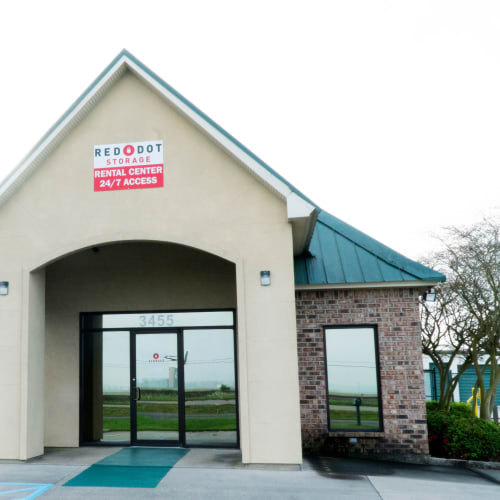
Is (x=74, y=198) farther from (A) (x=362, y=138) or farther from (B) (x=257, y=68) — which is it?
(A) (x=362, y=138)

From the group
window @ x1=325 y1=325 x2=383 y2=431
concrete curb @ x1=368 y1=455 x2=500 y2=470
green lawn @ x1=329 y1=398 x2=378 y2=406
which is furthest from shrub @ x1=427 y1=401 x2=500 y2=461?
green lawn @ x1=329 y1=398 x2=378 y2=406

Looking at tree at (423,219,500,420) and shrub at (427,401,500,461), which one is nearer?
shrub at (427,401,500,461)

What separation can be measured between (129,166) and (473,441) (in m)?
8.23

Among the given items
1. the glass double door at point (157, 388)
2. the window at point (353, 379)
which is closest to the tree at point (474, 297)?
the window at point (353, 379)

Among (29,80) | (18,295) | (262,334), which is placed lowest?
(262,334)

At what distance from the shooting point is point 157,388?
10297 mm

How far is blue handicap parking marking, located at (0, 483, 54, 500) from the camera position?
22.6ft

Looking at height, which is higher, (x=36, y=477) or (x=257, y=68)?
(x=257, y=68)

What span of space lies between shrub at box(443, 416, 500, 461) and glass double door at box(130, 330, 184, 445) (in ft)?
17.3

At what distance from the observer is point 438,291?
13.4 metres

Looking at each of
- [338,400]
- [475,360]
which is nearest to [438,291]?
→ [475,360]

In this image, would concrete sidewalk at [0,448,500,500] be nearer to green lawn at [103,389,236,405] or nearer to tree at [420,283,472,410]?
green lawn at [103,389,236,405]

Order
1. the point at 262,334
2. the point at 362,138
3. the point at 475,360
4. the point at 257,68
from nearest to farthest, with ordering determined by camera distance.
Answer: the point at 262,334
the point at 475,360
the point at 257,68
the point at 362,138

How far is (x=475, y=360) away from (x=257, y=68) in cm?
976
